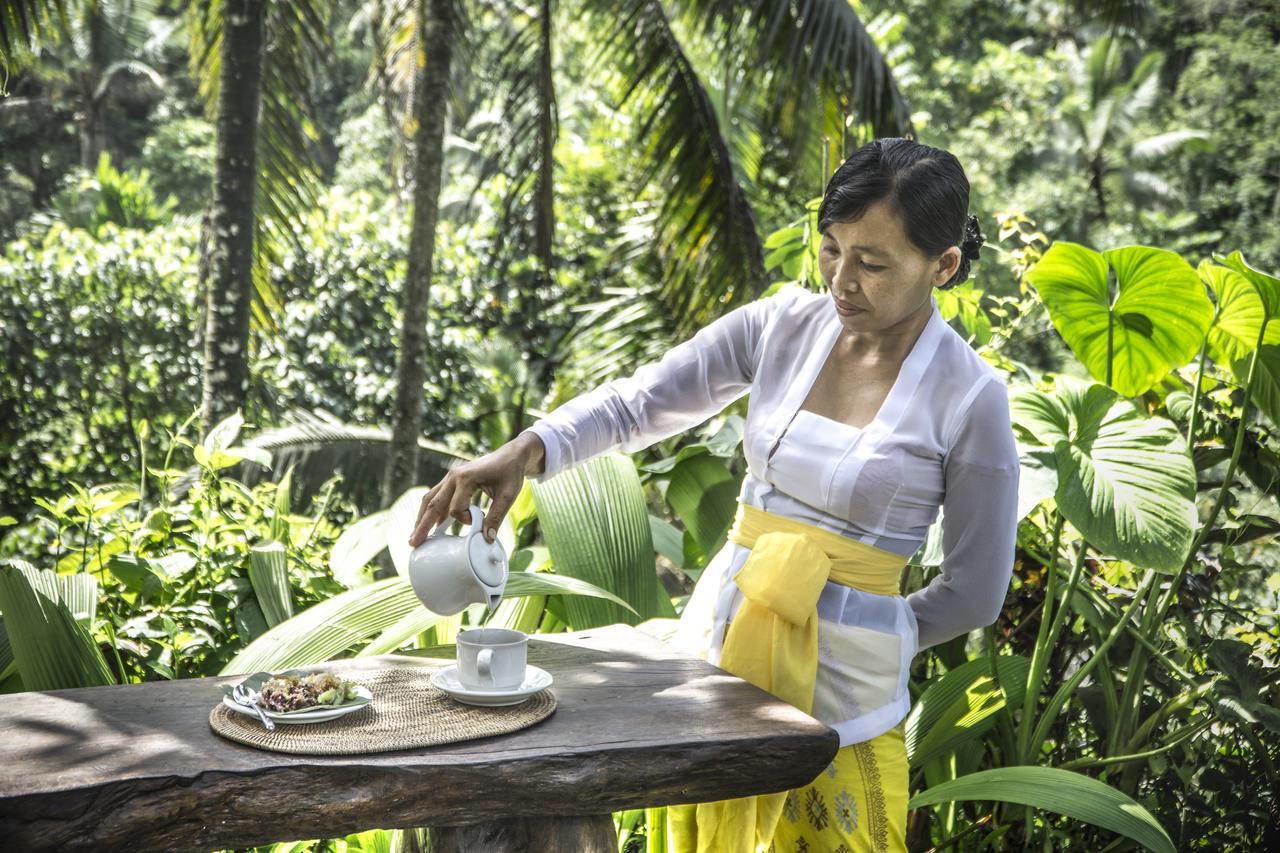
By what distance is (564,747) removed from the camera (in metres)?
1.32

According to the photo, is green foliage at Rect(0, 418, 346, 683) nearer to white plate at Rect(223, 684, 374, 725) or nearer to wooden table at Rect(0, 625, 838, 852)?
wooden table at Rect(0, 625, 838, 852)

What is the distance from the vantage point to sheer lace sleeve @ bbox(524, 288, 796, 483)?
171 cm

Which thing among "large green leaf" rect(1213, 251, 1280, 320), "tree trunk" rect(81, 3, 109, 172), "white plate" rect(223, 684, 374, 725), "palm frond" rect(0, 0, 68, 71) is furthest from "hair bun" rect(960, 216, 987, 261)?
"tree trunk" rect(81, 3, 109, 172)

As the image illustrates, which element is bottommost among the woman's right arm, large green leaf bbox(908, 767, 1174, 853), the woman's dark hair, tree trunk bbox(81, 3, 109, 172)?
large green leaf bbox(908, 767, 1174, 853)

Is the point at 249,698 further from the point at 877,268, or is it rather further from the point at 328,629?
the point at 877,268

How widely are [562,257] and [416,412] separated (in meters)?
4.61

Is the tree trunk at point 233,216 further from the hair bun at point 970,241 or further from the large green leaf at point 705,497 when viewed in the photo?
the hair bun at point 970,241

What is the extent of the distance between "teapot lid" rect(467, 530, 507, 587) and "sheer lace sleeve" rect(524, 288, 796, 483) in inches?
9.6

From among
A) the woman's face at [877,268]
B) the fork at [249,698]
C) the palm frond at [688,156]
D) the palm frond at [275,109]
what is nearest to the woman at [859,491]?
the woman's face at [877,268]

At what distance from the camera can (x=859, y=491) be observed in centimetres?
154

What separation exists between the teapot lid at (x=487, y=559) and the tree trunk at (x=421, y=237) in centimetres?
342

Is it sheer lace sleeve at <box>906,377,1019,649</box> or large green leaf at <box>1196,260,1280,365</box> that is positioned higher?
large green leaf at <box>1196,260,1280,365</box>

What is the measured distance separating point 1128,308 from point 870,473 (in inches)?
46.4

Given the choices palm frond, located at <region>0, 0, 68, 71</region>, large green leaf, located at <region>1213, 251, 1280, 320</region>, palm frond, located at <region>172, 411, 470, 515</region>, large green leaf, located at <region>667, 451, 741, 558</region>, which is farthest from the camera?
palm frond, located at <region>172, 411, 470, 515</region>
